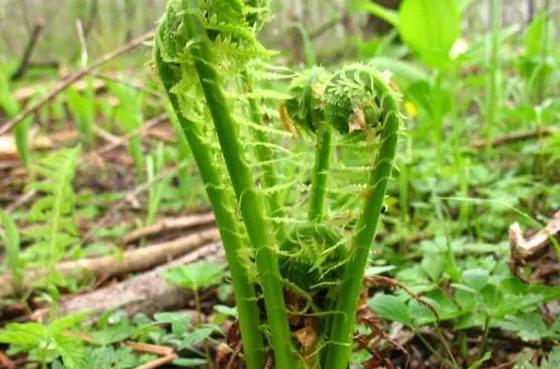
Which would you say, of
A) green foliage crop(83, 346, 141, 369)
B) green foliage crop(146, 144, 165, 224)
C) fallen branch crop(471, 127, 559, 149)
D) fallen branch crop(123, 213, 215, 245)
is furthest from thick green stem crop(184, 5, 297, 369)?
fallen branch crop(471, 127, 559, 149)

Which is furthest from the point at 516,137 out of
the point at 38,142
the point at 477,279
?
the point at 38,142

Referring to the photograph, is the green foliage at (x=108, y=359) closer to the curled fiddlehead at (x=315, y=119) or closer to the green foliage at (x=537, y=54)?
the curled fiddlehead at (x=315, y=119)

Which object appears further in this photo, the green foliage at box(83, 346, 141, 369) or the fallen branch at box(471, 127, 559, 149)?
the fallen branch at box(471, 127, 559, 149)

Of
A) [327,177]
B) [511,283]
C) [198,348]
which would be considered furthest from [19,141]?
[511,283]

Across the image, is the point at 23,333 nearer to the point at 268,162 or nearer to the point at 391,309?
the point at 268,162

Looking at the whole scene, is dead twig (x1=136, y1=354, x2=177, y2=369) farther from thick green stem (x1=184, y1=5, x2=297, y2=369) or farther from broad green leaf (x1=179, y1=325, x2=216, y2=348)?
thick green stem (x1=184, y1=5, x2=297, y2=369)

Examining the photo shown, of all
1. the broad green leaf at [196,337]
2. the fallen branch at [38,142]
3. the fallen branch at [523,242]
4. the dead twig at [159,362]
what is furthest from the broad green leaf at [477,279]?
the fallen branch at [38,142]

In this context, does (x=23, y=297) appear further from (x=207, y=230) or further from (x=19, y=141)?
(x=19, y=141)
